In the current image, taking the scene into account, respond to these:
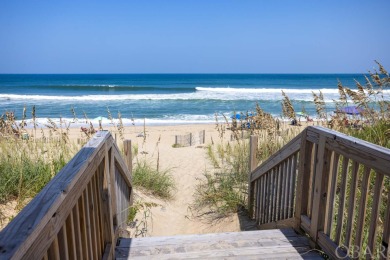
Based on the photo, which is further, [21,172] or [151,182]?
[151,182]

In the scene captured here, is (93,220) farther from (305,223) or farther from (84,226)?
(305,223)

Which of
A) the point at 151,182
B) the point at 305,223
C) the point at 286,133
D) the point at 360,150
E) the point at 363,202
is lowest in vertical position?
the point at 151,182

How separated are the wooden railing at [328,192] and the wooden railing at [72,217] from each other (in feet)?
5.70

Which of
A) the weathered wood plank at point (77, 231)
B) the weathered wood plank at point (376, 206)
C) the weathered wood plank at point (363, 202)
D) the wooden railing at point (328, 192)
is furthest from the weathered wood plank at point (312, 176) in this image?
the weathered wood plank at point (77, 231)

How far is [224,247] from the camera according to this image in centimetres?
304

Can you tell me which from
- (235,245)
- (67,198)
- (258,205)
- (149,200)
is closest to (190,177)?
(149,200)

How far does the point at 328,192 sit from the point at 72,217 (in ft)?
6.77

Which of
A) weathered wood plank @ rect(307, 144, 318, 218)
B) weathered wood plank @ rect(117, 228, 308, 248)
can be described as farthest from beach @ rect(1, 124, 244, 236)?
weathered wood plank @ rect(307, 144, 318, 218)

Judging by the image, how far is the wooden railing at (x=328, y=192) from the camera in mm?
2137

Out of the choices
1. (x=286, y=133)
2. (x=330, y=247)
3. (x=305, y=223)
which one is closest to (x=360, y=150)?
(x=330, y=247)

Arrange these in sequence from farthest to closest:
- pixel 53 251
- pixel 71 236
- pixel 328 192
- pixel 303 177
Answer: pixel 303 177 < pixel 328 192 < pixel 71 236 < pixel 53 251

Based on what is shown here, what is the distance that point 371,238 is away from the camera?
2.18m

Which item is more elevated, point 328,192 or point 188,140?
point 328,192

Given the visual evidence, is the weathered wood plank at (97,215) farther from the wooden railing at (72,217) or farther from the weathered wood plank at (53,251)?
the weathered wood plank at (53,251)
